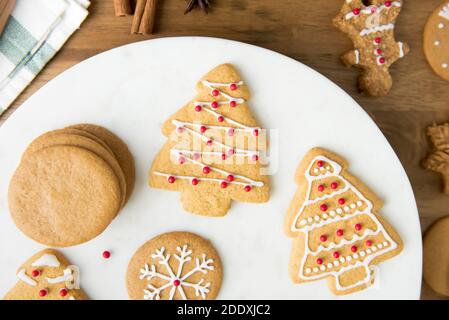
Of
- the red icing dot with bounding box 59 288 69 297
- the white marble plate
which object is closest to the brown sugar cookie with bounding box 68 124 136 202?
the white marble plate

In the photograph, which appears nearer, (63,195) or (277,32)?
(63,195)

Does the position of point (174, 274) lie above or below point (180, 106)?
below

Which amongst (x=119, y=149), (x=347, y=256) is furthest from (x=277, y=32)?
(x=347, y=256)

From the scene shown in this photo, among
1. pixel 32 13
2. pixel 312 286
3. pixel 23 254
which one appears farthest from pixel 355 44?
pixel 23 254

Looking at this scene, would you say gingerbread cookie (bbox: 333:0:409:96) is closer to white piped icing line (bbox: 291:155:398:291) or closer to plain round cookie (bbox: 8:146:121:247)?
white piped icing line (bbox: 291:155:398:291)

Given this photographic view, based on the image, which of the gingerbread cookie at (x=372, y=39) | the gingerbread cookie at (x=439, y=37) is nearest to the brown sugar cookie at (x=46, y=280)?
the gingerbread cookie at (x=372, y=39)

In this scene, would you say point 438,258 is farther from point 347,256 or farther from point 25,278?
point 25,278

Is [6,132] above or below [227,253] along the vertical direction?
above

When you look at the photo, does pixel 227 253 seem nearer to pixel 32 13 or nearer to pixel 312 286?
pixel 312 286

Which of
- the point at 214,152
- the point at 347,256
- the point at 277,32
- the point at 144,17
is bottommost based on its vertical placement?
the point at 347,256
